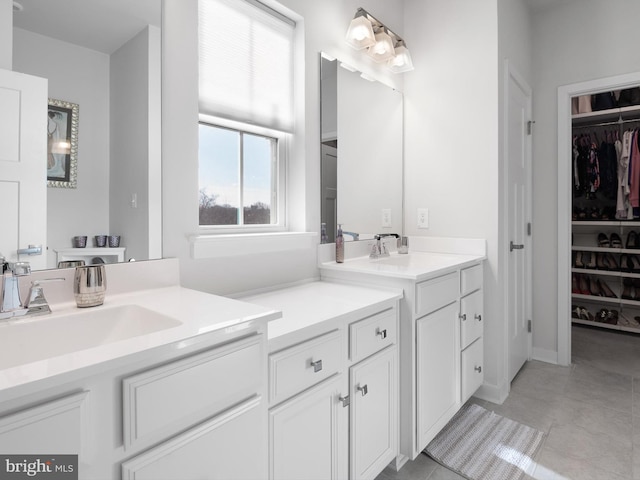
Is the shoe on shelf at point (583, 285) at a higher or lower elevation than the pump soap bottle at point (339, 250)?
lower

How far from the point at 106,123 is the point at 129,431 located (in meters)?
0.94

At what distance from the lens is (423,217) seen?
252 centimetres

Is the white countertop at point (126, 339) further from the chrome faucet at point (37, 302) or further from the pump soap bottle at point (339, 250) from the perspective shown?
the pump soap bottle at point (339, 250)

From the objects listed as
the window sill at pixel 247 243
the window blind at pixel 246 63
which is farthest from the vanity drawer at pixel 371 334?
the window blind at pixel 246 63

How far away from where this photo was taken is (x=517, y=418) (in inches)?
81.2

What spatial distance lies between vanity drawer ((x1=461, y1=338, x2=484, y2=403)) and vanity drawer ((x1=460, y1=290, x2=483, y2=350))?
47mm

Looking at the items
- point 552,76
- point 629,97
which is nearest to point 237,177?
point 552,76

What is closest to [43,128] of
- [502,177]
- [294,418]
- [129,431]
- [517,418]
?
[129,431]

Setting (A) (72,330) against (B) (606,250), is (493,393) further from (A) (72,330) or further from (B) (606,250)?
(B) (606,250)

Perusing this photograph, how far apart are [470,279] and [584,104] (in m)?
2.68

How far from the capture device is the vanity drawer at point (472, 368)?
6.46ft

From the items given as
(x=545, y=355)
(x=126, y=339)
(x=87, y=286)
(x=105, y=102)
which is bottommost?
(x=545, y=355)

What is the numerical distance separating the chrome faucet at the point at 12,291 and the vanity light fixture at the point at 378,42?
1.89 metres

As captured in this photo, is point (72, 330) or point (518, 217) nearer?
point (72, 330)
